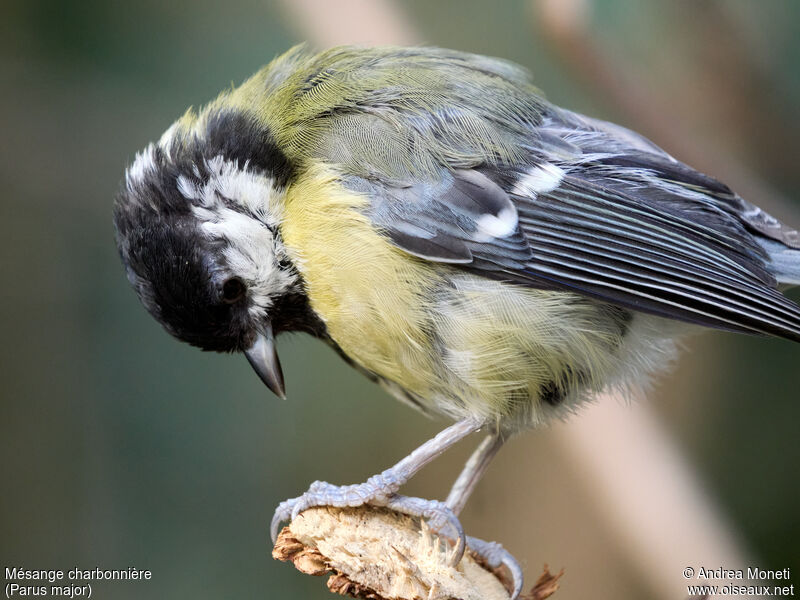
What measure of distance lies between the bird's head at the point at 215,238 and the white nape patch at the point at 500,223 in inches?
12.2

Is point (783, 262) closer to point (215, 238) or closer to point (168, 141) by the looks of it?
point (215, 238)

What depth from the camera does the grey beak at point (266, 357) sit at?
1.27 metres

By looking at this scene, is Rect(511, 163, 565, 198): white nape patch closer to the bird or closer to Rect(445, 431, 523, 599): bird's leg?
the bird

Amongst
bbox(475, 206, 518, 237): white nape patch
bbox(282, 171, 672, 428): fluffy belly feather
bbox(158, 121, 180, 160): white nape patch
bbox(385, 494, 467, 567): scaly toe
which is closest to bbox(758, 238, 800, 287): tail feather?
bbox(282, 171, 672, 428): fluffy belly feather

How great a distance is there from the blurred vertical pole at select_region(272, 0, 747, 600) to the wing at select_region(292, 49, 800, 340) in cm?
47

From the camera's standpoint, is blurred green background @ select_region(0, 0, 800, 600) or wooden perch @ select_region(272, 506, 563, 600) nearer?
wooden perch @ select_region(272, 506, 563, 600)

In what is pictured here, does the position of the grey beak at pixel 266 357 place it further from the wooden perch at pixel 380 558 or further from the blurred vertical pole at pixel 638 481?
the blurred vertical pole at pixel 638 481

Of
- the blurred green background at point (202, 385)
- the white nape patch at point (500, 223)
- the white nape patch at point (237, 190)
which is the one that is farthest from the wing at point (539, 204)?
the blurred green background at point (202, 385)

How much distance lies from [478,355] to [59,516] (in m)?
1.37

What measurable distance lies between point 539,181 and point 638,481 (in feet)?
2.59

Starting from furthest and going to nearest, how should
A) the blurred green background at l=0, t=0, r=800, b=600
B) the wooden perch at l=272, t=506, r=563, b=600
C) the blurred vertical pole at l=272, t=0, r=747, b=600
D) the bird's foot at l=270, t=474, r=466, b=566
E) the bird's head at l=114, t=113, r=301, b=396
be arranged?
the blurred green background at l=0, t=0, r=800, b=600 → the blurred vertical pole at l=272, t=0, r=747, b=600 → the bird's head at l=114, t=113, r=301, b=396 → the bird's foot at l=270, t=474, r=466, b=566 → the wooden perch at l=272, t=506, r=563, b=600

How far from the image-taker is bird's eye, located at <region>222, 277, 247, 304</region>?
1218 millimetres

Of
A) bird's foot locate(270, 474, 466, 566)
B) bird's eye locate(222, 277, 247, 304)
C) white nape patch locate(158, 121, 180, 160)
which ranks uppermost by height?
white nape patch locate(158, 121, 180, 160)

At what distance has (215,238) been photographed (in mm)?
1209
